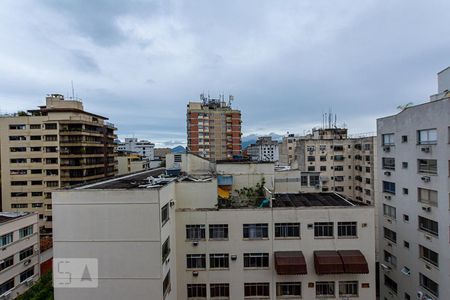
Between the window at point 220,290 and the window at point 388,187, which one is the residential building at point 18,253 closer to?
the window at point 220,290

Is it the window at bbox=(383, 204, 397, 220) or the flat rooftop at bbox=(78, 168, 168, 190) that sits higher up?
the flat rooftop at bbox=(78, 168, 168, 190)

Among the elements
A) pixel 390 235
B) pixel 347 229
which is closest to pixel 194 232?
pixel 347 229

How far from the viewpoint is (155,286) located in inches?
510

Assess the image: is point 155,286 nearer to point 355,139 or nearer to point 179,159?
point 179,159

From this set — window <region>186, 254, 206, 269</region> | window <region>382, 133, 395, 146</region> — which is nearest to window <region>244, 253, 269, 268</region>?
window <region>186, 254, 206, 269</region>

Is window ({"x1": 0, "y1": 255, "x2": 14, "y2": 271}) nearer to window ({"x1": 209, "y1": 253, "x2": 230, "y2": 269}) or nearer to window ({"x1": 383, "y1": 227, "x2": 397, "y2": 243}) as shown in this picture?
window ({"x1": 209, "y1": 253, "x2": 230, "y2": 269})

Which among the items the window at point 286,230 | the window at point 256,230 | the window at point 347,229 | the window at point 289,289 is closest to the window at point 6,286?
the window at point 256,230

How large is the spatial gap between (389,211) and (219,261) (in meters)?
15.1

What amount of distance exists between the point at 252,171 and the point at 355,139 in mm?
33638

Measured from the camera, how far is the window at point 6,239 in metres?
23.3

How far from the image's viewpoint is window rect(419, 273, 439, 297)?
669 inches

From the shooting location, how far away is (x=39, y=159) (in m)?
44.9

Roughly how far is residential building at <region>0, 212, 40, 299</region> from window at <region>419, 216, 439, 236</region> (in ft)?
109

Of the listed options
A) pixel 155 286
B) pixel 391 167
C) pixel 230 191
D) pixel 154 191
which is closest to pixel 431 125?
pixel 391 167
